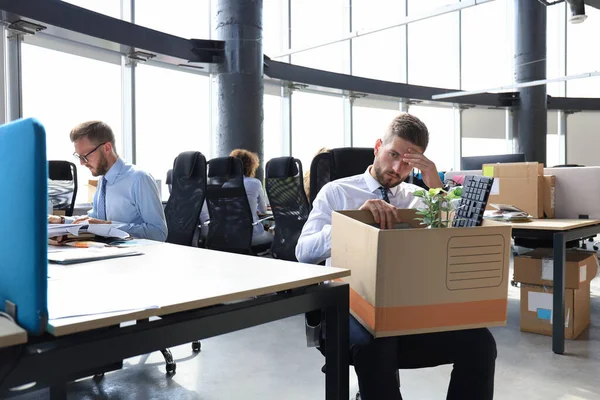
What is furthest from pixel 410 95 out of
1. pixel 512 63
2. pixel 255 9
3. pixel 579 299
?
pixel 579 299

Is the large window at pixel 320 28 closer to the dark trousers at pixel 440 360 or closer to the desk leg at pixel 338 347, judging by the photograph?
the dark trousers at pixel 440 360

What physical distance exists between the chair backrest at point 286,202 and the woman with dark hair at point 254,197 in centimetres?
29

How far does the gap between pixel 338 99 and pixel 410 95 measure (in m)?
1.40

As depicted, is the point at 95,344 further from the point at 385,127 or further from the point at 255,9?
the point at 255,9

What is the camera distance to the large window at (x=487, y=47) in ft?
34.1

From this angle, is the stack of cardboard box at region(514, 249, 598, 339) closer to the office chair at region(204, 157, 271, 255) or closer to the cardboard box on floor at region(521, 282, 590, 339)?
the cardboard box on floor at region(521, 282, 590, 339)

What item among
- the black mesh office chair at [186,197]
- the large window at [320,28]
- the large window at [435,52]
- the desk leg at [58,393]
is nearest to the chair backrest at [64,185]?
the black mesh office chair at [186,197]

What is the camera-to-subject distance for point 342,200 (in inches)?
77.0

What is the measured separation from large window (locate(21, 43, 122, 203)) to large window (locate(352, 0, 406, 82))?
4523 mm

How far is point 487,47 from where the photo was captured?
34.8 feet

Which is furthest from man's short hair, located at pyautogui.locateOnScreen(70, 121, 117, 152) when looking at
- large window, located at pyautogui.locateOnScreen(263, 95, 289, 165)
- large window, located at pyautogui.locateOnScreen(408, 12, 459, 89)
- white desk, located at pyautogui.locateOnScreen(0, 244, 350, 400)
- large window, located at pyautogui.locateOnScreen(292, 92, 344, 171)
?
large window, located at pyautogui.locateOnScreen(408, 12, 459, 89)

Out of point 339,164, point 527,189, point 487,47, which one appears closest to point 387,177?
point 339,164

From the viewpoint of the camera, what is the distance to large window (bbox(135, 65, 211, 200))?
257 inches

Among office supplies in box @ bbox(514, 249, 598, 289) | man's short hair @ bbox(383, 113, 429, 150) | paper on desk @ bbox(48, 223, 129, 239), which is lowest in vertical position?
office supplies in box @ bbox(514, 249, 598, 289)
